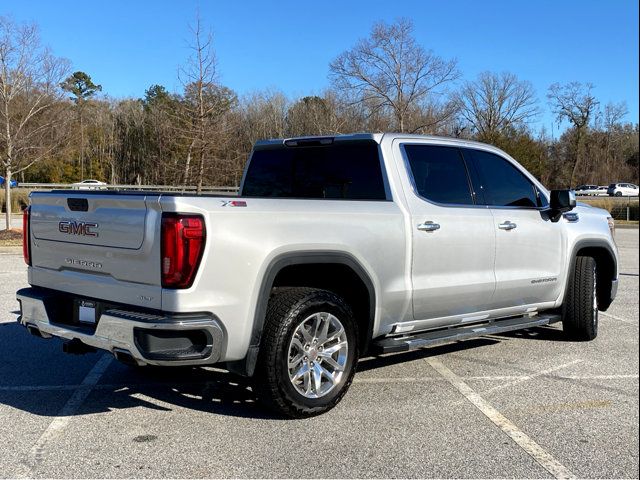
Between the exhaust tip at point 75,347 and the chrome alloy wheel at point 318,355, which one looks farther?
the exhaust tip at point 75,347

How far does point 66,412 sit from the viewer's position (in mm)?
4332

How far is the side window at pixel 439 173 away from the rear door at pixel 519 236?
19 cm

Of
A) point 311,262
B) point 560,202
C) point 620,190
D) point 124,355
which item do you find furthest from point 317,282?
point 620,190

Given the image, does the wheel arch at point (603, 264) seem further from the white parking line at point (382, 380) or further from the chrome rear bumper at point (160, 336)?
the chrome rear bumper at point (160, 336)

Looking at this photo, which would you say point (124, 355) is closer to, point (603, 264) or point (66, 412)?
point (66, 412)

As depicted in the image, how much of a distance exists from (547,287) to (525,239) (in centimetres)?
60

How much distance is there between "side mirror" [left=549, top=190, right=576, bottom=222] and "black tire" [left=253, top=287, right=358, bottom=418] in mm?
2639

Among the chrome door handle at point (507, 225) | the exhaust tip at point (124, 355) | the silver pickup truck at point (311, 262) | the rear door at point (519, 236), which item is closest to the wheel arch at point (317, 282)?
the silver pickup truck at point (311, 262)

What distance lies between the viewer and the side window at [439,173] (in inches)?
200

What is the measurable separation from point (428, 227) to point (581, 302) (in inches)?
92.9

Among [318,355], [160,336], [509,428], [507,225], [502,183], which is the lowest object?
[509,428]

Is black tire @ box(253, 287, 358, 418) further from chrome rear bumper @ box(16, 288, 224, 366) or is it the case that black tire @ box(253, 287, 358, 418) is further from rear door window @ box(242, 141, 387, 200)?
rear door window @ box(242, 141, 387, 200)

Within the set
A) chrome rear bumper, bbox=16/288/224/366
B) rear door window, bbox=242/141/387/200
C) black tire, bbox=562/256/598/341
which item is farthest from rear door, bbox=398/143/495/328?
chrome rear bumper, bbox=16/288/224/366

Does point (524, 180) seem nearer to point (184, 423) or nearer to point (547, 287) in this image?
point (547, 287)
